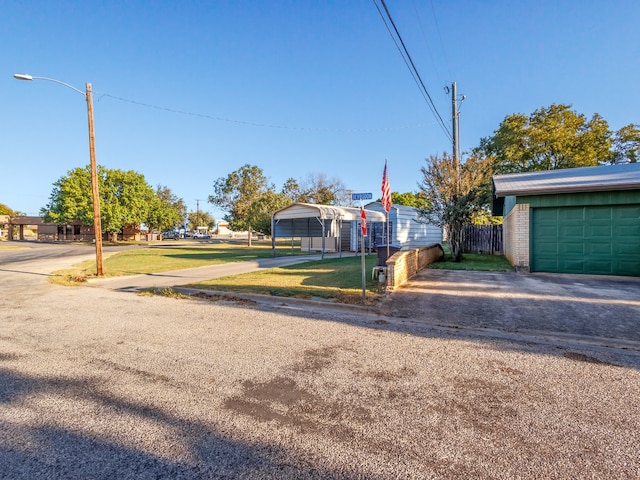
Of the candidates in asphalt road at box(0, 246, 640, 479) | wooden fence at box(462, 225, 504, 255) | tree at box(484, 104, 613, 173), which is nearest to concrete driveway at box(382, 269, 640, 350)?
asphalt road at box(0, 246, 640, 479)

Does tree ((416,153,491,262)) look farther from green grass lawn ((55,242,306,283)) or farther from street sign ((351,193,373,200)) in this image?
green grass lawn ((55,242,306,283))

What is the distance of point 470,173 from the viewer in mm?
13922

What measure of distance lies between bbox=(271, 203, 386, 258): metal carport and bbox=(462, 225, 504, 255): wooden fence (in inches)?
206

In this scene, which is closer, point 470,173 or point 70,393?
point 70,393

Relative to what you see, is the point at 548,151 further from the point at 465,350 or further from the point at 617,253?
the point at 465,350

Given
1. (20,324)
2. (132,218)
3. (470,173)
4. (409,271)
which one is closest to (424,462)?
(20,324)

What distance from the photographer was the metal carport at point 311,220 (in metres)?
18.4

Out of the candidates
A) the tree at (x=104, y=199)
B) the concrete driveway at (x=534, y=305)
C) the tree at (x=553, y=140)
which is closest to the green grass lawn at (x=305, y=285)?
the concrete driveway at (x=534, y=305)

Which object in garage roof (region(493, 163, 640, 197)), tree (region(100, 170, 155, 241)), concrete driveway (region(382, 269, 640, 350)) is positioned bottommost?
concrete driveway (region(382, 269, 640, 350))

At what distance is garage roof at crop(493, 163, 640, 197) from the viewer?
396 inches

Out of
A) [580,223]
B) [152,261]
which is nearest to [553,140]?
[580,223]

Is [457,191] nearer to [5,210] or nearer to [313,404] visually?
[313,404]

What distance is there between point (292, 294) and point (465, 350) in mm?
4396

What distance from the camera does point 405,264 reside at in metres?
9.63
